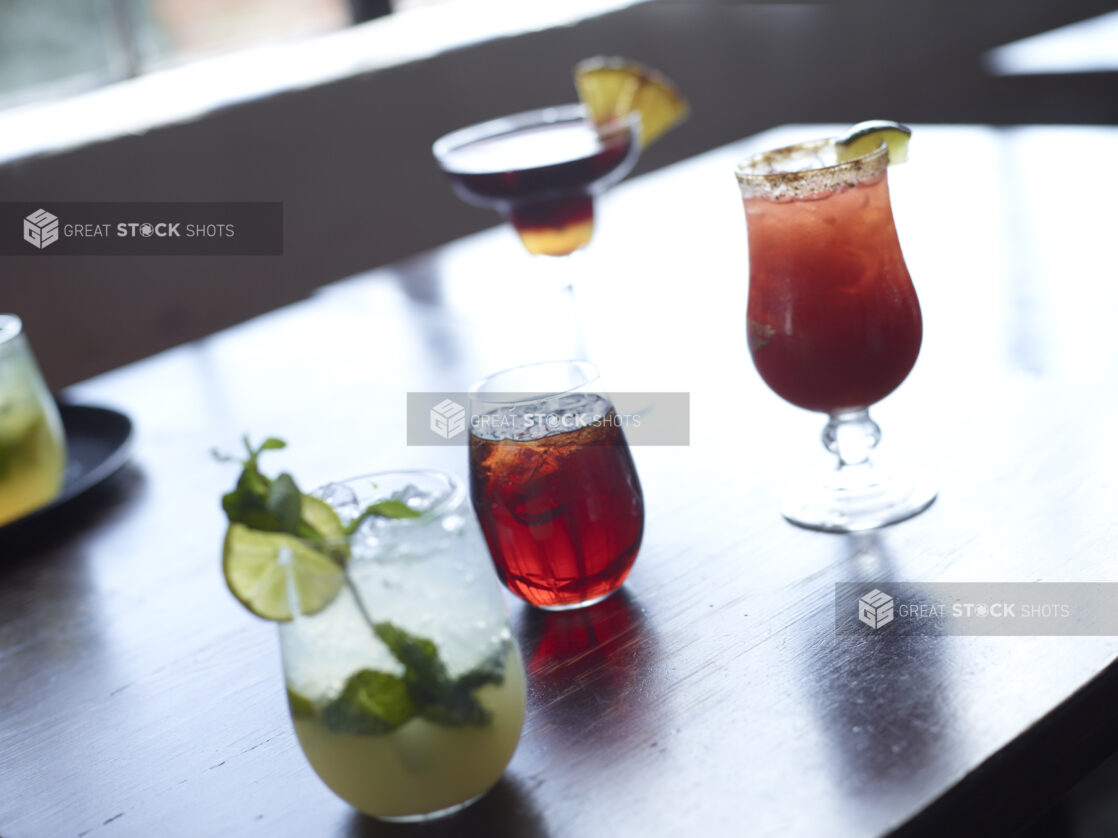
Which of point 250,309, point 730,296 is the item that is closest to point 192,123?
point 250,309

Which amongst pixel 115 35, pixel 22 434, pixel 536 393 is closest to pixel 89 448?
pixel 22 434

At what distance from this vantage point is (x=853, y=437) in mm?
851

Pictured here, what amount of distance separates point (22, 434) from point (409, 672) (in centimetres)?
64

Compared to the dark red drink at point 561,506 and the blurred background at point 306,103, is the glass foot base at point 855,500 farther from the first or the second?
the blurred background at point 306,103

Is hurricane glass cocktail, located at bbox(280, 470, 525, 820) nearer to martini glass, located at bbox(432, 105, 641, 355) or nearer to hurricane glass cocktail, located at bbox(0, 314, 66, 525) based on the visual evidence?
hurricane glass cocktail, located at bbox(0, 314, 66, 525)

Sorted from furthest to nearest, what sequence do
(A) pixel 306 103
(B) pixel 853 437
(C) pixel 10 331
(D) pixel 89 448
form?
(A) pixel 306 103 < (D) pixel 89 448 < (C) pixel 10 331 < (B) pixel 853 437

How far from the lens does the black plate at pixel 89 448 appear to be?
108cm

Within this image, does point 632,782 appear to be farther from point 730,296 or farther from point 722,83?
point 722,83

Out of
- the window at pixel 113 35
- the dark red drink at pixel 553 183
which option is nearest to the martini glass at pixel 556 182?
the dark red drink at pixel 553 183

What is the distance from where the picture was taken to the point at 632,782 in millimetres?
590

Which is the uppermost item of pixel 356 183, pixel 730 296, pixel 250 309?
pixel 730 296

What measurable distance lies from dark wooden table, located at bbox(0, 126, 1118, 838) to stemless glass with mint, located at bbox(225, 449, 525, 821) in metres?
0.04

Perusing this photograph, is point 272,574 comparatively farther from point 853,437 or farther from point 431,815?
point 853,437

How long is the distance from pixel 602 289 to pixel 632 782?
0.96 m
